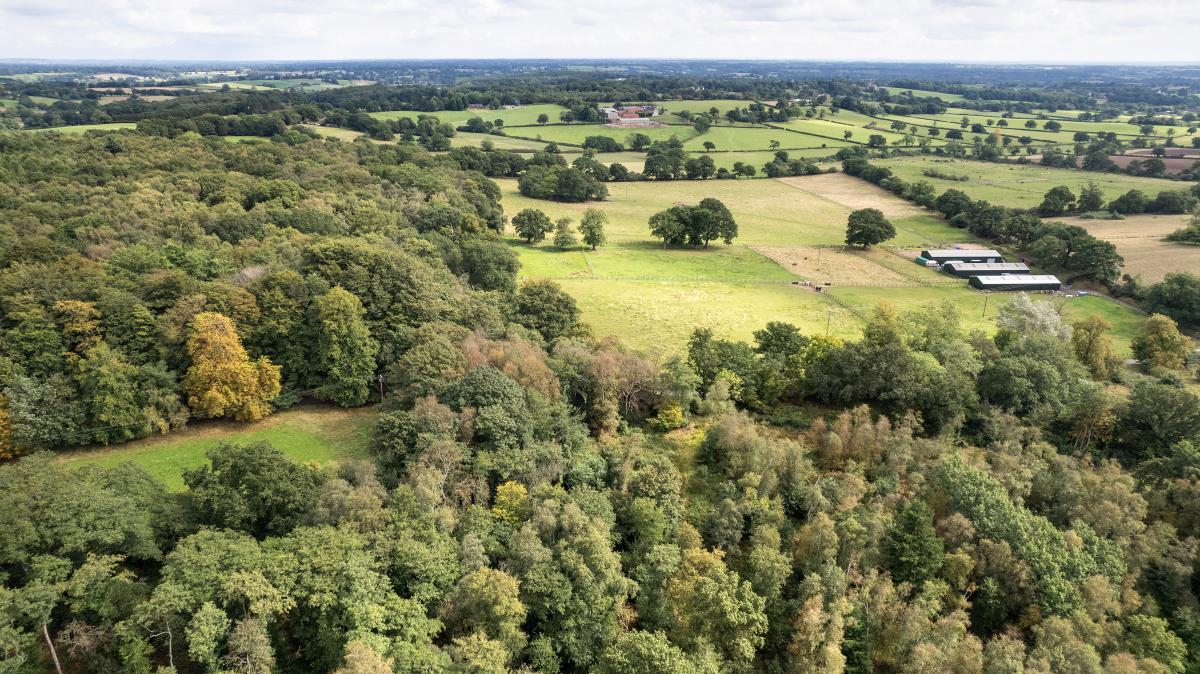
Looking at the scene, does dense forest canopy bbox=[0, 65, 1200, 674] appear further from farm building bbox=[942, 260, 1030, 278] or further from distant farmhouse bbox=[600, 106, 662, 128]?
distant farmhouse bbox=[600, 106, 662, 128]

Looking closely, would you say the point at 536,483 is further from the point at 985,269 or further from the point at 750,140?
the point at 750,140

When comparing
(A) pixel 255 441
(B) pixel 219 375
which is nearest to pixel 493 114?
(B) pixel 219 375

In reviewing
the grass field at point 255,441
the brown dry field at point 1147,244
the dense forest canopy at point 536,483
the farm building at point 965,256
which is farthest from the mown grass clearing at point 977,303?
the grass field at point 255,441

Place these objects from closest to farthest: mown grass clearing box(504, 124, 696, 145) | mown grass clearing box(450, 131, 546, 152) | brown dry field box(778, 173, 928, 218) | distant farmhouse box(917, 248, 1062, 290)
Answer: distant farmhouse box(917, 248, 1062, 290), brown dry field box(778, 173, 928, 218), mown grass clearing box(450, 131, 546, 152), mown grass clearing box(504, 124, 696, 145)

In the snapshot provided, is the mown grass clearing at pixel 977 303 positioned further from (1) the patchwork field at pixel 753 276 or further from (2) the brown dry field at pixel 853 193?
(2) the brown dry field at pixel 853 193

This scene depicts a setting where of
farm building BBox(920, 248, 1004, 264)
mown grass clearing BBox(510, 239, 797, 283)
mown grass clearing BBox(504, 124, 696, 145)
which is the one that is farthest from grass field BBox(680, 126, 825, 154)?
farm building BBox(920, 248, 1004, 264)
